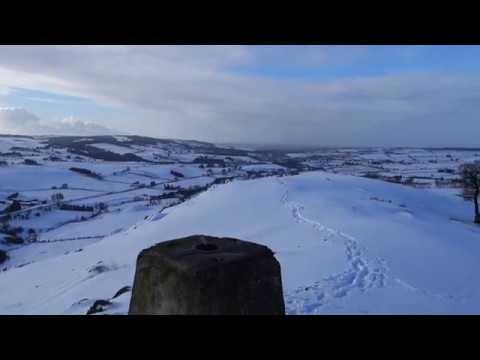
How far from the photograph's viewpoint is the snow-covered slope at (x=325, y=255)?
34.0ft

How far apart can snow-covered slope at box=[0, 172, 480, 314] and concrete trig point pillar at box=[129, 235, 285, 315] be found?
6.65 meters

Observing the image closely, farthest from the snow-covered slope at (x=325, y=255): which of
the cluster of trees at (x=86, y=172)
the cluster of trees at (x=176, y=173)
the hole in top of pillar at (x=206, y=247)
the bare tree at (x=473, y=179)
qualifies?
the cluster of trees at (x=176, y=173)

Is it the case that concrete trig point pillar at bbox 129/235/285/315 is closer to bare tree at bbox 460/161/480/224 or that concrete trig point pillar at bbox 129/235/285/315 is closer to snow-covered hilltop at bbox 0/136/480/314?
snow-covered hilltop at bbox 0/136/480/314

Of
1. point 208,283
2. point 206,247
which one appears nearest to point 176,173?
point 206,247

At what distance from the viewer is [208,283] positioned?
257cm

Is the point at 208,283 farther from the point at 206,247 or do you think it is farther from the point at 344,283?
the point at 344,283

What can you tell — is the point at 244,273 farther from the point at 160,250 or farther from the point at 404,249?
the point at 404,249

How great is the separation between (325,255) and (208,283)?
12.5m

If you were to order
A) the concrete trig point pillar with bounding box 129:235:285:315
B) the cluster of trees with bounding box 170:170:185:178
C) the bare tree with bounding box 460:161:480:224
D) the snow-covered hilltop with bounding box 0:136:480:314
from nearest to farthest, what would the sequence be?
the concrete trig point pillar with bounding box 129:235:285:315 < the snow-covered hilltop with bounding box 0:136:480:314 < the bare tree with bounding box 460:161:480:224 < the cluster of trees with bounding box 170:170:185:178

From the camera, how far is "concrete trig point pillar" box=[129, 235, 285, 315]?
253cm

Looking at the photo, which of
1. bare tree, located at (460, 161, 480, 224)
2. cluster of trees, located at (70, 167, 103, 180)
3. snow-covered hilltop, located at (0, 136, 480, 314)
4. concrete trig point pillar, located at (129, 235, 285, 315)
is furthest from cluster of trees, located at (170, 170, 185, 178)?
concrete trig point pillar, located at (129, 235, 285, 315)
